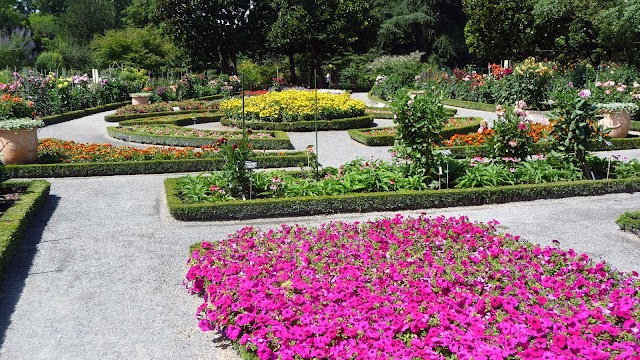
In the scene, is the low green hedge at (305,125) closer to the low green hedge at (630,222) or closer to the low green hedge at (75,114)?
the low green hedge at (75,114)

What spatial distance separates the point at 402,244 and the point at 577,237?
2511 mm

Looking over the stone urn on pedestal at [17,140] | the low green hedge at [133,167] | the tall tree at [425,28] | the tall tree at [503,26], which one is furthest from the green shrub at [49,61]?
the low green hedge at [133,167]

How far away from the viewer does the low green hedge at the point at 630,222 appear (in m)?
7.34

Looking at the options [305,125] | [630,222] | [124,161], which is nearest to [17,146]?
[124,161]

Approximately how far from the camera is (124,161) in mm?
11680

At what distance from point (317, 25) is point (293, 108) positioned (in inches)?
888

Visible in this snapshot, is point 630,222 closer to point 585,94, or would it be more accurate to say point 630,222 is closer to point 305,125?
point 585,94

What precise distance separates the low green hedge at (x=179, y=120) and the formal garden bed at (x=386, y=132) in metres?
6.27

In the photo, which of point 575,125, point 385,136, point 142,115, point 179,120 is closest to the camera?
point 575,125

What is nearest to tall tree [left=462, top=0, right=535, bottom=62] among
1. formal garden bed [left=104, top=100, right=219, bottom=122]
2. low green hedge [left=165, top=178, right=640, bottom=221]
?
formal garden bed [left=104, top=100, right=219, bottom=122]

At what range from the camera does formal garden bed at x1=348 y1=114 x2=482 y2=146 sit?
14.9 metres

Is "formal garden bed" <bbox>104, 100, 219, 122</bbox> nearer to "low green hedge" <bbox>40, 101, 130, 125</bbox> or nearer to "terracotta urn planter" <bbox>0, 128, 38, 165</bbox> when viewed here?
A: "low green hedge" <bbox>40, 101, 130, 125</bbox>

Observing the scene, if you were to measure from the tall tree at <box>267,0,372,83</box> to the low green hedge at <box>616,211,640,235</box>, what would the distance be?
32.3m

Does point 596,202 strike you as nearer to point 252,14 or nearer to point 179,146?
point 179,146
